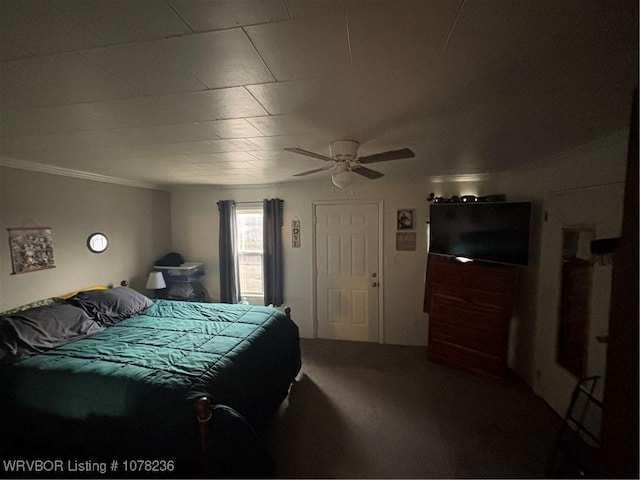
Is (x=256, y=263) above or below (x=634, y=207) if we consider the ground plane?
below

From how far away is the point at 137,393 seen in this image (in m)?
1.48

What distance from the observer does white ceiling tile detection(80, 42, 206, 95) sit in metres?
0.89

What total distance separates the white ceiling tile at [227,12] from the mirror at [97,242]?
3280 millimetres

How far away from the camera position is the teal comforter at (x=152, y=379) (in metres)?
1.44

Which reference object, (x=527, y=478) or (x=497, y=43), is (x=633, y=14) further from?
(x=527, y=478)

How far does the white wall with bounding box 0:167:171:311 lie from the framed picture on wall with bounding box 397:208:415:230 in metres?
3.77

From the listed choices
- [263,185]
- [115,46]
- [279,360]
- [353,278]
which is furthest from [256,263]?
[115,46]

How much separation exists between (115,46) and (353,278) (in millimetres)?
3393

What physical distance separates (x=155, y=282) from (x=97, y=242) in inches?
34.6

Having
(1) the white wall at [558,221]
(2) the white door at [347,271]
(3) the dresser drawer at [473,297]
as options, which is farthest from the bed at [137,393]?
(1) the white wall at [558,221]

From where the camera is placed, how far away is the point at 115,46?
868mm

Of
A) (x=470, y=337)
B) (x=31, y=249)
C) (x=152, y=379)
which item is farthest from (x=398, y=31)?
(x=31, y=249)

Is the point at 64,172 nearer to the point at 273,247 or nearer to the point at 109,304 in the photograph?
the point at 109,304

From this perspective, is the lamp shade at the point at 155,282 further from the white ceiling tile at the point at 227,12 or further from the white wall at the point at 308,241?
the white ceiling tile at the point at 227,12
